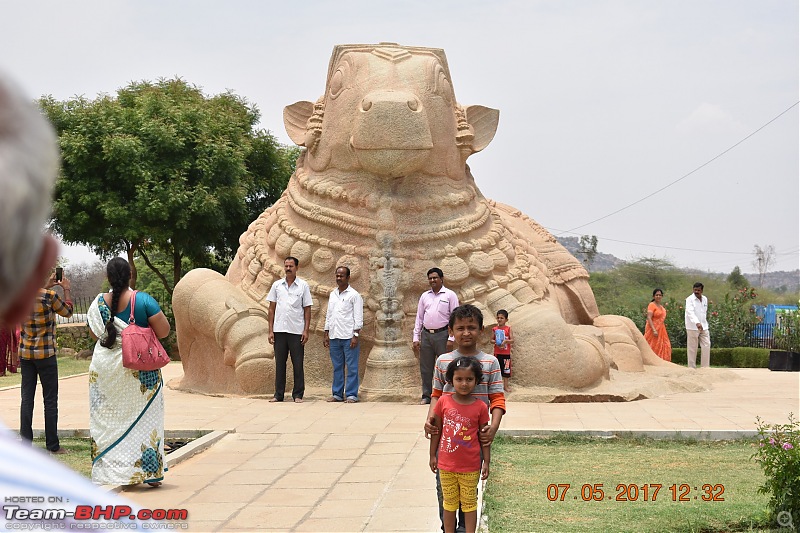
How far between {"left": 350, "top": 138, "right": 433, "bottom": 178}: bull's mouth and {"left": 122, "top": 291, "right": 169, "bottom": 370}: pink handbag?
4.86m

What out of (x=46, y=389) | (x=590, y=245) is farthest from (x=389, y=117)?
(x=590, y=245)

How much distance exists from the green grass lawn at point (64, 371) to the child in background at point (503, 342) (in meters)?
7.00

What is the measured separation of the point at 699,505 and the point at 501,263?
18.2 ft

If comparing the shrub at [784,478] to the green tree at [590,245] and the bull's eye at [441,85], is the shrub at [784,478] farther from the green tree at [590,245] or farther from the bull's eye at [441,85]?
the green tree at [590,245]

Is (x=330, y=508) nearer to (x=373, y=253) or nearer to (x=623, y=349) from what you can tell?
(x=373, y=253)

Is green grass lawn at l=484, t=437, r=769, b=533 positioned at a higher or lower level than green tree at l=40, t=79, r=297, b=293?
lower

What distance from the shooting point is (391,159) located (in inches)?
425

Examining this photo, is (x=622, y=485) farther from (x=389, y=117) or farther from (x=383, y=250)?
(x=389, y=117)

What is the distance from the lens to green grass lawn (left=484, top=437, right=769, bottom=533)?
18.5ft

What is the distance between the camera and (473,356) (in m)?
5.12

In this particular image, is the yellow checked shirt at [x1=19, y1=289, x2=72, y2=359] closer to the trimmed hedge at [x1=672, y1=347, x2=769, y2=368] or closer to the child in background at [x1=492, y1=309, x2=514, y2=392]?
the child in background at [x1=492, y1=309, x2=514, y2=392]

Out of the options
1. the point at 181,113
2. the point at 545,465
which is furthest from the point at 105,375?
the point at 181,113

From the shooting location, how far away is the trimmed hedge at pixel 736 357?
20.0 meters

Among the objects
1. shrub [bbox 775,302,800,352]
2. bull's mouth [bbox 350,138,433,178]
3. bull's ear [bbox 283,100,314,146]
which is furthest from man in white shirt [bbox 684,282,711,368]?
bull's ear [bbox 283,100,314,146]
